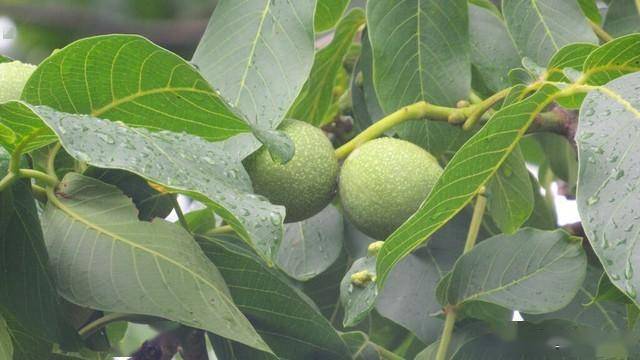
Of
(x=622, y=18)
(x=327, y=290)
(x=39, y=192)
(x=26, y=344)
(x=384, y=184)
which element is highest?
(x=39, y=192)

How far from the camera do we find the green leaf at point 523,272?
117 centimetres

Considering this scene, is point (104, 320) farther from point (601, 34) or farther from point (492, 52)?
point (601, 34)

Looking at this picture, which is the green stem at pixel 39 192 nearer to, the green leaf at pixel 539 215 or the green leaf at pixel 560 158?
the green leaf at pixel 539 215

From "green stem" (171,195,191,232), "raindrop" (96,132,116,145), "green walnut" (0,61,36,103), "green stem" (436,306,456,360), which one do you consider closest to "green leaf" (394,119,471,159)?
"green stem" (436,306,456,360)

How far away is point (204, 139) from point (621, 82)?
37 centimetres

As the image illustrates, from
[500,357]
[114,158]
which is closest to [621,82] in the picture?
[500,357]

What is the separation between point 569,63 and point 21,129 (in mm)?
557

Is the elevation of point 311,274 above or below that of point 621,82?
below

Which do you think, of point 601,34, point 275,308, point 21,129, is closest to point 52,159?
point 21,129

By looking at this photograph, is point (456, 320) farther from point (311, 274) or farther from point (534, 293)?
point (311, 274)

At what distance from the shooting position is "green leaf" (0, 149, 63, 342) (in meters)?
0.98

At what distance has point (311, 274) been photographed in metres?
1.43

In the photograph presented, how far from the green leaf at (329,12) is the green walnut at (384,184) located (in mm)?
252

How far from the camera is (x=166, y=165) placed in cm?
88
